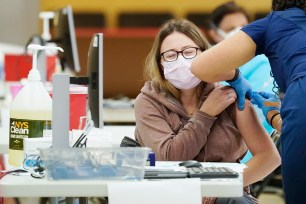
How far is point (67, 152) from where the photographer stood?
1811mm

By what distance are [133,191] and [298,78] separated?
0.63m

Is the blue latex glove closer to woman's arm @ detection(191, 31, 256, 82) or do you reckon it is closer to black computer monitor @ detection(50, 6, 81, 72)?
woman's arm @ detection(191, 31, 256, 82)

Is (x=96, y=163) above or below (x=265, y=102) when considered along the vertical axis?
below

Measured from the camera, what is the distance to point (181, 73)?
2.44m

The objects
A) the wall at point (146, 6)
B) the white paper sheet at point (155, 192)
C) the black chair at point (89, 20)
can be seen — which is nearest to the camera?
the white paper sheet at point (155, 192)

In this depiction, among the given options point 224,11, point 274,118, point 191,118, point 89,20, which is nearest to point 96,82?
point 191,118

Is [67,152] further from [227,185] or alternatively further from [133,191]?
[227,185]

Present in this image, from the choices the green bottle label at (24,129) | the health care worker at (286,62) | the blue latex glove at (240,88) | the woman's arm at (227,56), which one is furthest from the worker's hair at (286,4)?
the green bottle label at (24,129)

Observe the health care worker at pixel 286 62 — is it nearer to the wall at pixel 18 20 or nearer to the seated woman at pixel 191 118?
the seated woman at pixel 191 118

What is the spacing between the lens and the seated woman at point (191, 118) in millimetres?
2371

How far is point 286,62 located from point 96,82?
1.91ft

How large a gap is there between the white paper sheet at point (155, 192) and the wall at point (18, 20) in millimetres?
6776

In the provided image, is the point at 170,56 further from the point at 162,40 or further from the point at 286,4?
the point at 286,4

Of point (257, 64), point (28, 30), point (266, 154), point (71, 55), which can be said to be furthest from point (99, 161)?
point (28, 30)
